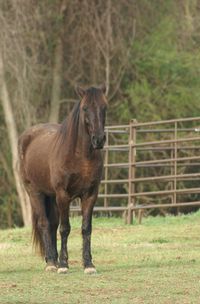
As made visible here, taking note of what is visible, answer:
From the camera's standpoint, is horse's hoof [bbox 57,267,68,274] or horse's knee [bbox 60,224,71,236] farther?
horse's knee [bbox 60,224,71,236]

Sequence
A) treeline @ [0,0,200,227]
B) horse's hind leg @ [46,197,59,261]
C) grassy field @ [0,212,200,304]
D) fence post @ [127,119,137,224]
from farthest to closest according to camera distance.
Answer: treeline @ [0,0,200,227]
fence post @ [127,119,137,224]
horse's hind leg @ [46,197,59,261]
grassy field @ [0,212,200,304]

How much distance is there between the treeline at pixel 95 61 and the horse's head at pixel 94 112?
17.6m

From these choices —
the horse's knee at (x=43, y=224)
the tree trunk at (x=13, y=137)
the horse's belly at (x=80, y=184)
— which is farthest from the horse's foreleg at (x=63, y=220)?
the tree trunk at (x=13, y=137)

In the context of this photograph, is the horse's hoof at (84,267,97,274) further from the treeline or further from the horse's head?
the treeline

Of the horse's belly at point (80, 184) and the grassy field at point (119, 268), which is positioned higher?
the horse's belly at point (80, 184)

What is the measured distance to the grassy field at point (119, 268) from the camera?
10109mm

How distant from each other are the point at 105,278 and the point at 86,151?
1645mm

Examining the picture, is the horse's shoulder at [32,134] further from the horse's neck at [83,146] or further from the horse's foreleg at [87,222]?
the horse's foreleg at [87,222]

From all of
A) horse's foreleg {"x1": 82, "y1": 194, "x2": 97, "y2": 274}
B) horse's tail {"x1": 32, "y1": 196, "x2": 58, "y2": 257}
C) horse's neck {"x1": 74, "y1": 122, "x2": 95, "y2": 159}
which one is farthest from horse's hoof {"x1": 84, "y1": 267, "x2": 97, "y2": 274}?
horse's tail {"x1": 32, "y1": 196, "x2": 58, "y2": 257}

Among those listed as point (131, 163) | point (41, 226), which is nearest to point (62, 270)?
point (41, 226)

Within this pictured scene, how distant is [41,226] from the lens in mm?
13453

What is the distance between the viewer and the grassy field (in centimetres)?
1011

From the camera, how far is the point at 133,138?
19734 mm

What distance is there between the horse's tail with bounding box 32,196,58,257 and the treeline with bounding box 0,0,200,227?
1614cm
